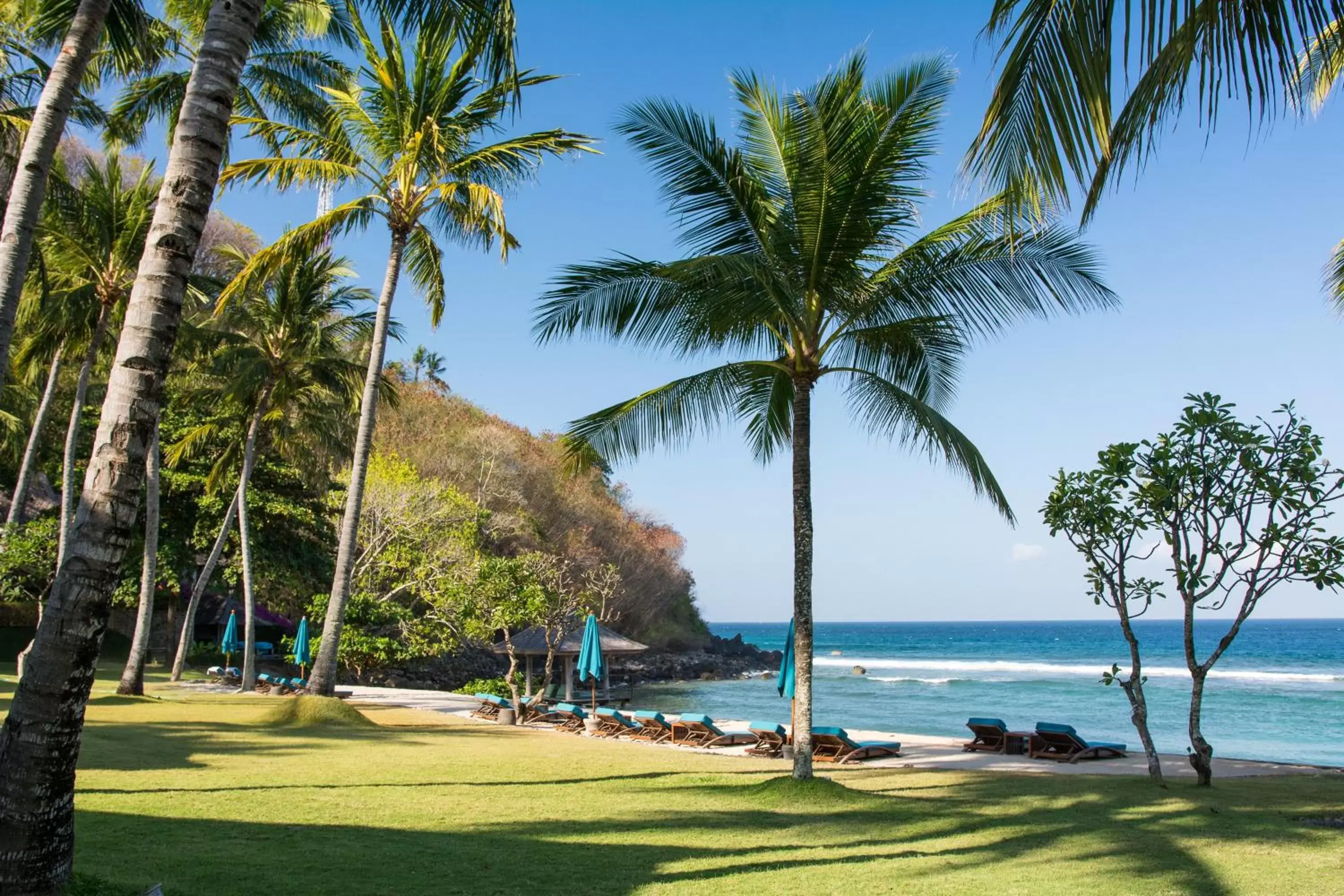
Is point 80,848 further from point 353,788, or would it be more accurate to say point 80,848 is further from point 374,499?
point 374,499

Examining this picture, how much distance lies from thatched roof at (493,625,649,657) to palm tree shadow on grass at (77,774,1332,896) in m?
13.0

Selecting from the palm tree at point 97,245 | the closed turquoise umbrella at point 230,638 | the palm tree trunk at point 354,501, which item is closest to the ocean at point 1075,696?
the palm tree trunk at point 354,501

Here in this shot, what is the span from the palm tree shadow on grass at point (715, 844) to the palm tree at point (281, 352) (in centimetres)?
1278

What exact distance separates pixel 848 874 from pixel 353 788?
4.79 metres

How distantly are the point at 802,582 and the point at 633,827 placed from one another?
3.08m

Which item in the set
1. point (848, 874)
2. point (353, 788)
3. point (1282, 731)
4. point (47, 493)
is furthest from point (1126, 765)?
point (47, 493)

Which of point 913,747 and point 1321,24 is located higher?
point 1321,24

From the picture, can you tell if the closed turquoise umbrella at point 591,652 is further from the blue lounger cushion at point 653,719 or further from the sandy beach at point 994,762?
the sandy beach at point 994,762

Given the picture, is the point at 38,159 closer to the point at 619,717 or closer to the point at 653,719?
the point at 653,719

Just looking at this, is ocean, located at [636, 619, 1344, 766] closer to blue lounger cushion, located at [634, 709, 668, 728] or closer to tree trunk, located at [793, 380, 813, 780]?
blue lounger cushion, located at [634, 709, 668, 728]

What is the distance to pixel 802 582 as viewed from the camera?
943 centimetres

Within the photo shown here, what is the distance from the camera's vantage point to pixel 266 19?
14.7m

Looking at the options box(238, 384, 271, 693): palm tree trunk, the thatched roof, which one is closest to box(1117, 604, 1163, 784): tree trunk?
the thatched roof

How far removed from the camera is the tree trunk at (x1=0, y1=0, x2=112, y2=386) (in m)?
6.85
